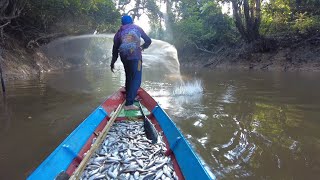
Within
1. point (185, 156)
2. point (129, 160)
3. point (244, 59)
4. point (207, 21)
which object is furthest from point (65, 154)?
point (207, 21)

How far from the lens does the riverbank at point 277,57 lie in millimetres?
21938

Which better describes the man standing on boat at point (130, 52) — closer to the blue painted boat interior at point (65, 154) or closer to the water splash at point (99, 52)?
the blue painted boat interior at point (65, 154)

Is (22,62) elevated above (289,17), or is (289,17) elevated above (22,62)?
(289,17)

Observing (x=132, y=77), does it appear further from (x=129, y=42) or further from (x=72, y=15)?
(x=72, y=15)

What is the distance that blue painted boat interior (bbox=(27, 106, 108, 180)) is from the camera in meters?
3.68

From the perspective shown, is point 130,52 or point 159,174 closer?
point 159,174

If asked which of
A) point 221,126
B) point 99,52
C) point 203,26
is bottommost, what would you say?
point 221,126

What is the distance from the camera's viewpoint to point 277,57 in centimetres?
2388

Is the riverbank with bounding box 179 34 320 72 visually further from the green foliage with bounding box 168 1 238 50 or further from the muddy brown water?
the muddy brown water

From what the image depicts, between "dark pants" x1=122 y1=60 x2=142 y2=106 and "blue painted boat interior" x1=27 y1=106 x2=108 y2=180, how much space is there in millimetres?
1977

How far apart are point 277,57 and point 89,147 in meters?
21.3

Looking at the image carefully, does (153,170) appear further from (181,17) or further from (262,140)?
(181,17)

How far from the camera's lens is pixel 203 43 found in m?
33.9

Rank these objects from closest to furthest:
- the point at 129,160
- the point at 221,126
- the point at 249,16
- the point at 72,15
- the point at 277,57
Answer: the point at 129,160 → the point at 221,126 → the point at 72,15 → the point at 277,57 → the point at 249,16
